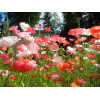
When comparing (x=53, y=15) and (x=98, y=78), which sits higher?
(x=53, y=15)

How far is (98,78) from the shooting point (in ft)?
3.19

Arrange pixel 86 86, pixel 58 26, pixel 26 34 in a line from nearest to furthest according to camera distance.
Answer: pixel 26 34 < pixel 86 86 < pixel 58 26

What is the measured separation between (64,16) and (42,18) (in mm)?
356
